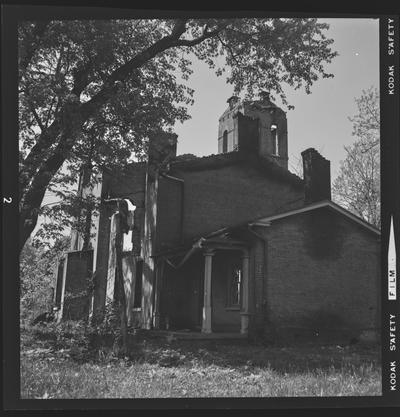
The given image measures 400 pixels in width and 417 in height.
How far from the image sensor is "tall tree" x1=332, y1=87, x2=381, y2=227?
11.7 meters

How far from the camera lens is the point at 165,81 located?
37.8 feet

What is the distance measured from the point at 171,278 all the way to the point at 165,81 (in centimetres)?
739

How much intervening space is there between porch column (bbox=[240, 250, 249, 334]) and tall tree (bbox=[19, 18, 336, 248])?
4625 mm

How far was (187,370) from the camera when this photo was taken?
834cm

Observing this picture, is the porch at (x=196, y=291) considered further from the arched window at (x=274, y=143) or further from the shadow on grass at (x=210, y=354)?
the arched window at (x=274, y=143)

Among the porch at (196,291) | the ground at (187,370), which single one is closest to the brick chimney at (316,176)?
the porch at (196,291)

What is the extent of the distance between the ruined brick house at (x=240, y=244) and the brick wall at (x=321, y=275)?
3 cm

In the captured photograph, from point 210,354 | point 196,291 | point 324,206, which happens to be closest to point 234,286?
point 196,291

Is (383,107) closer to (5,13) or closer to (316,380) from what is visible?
(316,380)

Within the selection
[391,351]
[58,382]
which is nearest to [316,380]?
[391,351]

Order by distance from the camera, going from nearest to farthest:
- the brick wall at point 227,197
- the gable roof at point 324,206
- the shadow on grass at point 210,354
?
the shadow on grass at point 210,354, the gable roof at point 324,206, the brick wall at point 227,197

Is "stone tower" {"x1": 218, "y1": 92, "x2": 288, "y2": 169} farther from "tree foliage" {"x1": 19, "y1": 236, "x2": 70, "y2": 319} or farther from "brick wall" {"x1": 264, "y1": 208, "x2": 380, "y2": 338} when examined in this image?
"tree foliage" {"x1": 19, "y1": 236, "x2": 70, "y2": 319}

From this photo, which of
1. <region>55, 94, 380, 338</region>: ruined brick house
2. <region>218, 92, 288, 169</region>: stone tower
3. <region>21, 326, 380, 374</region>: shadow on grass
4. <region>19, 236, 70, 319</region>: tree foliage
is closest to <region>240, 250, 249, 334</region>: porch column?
<region>55, 94, 380, 338</region>: ruined brick house

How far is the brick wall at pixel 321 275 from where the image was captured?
13750mm
